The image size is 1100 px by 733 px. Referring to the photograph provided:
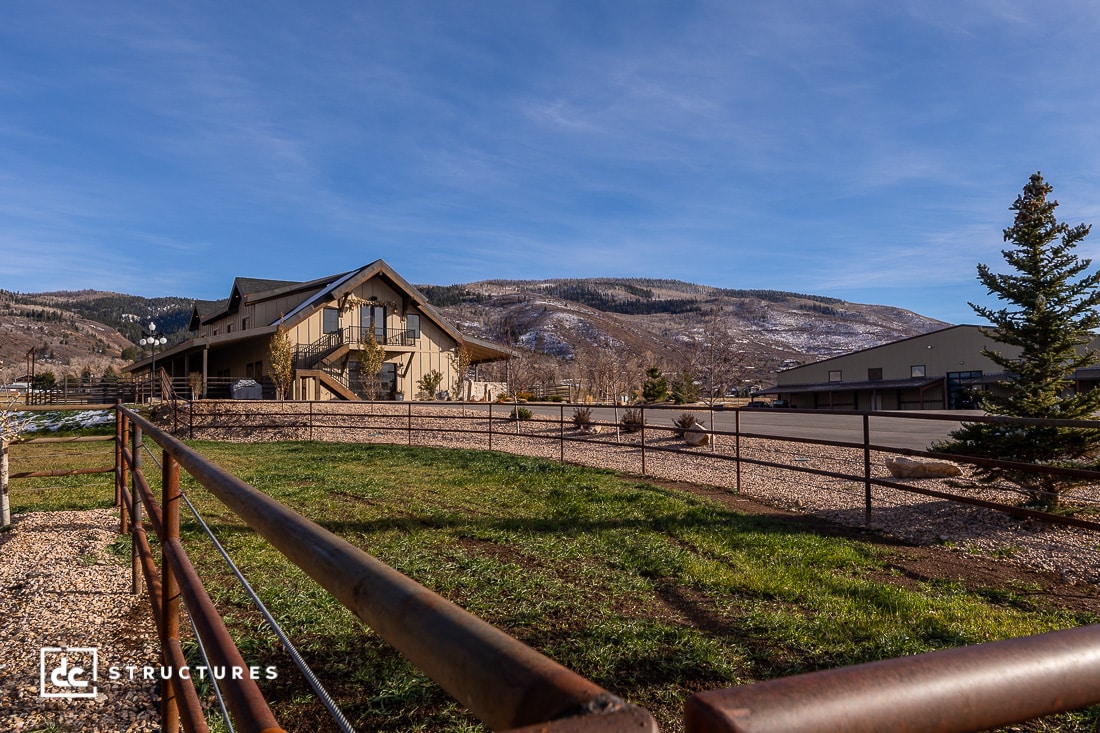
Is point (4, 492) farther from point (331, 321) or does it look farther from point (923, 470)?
point (331, 321)

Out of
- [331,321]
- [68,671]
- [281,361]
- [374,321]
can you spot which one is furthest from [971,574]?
[374,321]

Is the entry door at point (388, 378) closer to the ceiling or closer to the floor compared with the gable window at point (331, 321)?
closer to the floor

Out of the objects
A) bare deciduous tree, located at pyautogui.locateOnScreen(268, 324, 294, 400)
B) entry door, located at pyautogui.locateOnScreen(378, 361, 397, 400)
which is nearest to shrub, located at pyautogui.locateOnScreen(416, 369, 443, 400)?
entry door, located at pyautogui.locateOnScreen(378, 361, 397, 400)

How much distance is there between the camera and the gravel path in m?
3.34

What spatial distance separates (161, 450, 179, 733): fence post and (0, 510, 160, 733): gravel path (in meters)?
0.57

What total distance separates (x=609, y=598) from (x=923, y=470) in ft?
28.0

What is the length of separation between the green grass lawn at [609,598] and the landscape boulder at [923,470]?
179 inches

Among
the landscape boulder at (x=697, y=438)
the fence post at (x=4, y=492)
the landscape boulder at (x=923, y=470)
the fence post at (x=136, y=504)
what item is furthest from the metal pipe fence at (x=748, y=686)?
the landscape boulder at (x=697, y=438)

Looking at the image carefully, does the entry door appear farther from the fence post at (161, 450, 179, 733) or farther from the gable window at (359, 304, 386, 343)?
the fence post at (161, 450, 179, 733)

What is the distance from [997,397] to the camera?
9852mm

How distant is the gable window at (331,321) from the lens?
108 feet

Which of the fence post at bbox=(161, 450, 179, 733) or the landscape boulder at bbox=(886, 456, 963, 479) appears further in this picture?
the landscape boulder at bbox=(886, 456, 963, 479)

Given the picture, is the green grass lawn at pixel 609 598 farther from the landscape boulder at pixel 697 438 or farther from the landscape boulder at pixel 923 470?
the landscape boulder at pixel 697 438

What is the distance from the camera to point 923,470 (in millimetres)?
11234
